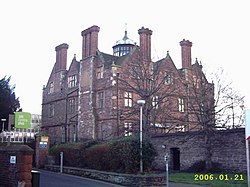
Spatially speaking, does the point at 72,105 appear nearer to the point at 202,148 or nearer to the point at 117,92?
the point at 117,92

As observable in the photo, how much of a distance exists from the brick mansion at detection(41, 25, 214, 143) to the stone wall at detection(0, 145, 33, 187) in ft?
48.8

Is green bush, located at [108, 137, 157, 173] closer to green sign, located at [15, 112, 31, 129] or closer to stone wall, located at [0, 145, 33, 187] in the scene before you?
green sign, located at [15, 112, 31, 129]

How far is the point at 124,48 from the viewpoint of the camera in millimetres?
52094

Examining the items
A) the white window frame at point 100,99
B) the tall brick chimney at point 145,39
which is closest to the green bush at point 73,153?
the white window frame at point 100,99

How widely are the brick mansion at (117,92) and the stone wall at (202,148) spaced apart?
1.58 meters

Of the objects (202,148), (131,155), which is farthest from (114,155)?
(202,148)

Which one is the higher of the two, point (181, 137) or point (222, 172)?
point (181, 137)

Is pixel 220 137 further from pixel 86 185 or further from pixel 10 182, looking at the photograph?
pixel 10 182

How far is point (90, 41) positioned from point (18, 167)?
29.8 m

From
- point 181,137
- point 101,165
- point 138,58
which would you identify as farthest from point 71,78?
point 101,165

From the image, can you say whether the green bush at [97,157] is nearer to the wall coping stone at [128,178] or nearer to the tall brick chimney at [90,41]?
the wall coping stone at [128,178]

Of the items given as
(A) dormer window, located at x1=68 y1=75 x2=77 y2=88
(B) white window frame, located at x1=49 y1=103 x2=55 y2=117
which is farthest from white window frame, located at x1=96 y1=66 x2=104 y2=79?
(B) white window frame, located at x1=49 y1=103 x2=55 y2=117

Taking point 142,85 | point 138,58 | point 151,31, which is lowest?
point 142,85

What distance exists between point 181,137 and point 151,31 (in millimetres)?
16780
